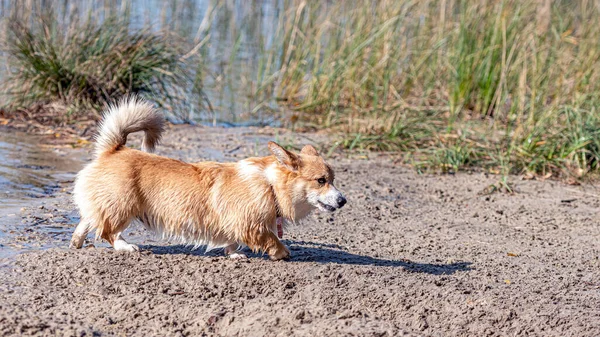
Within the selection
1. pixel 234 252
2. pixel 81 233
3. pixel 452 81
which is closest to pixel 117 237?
pixel 81 233

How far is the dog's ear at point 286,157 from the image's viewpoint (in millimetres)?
4242

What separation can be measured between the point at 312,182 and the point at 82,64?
4.61 meters

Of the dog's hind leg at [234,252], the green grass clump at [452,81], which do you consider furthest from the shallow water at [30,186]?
the green grass clump at [452,81]

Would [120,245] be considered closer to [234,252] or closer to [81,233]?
[81,233]

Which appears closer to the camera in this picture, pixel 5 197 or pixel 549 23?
pixel 5 197

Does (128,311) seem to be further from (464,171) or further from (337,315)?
(464,171)

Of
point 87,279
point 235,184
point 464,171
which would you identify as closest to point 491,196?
point 464,171

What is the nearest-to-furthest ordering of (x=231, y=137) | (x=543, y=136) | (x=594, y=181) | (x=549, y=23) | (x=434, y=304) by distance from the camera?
1. (x=434, y=304)
2. (x=594, y=181)
3. (x=543, y=136)
4. (x=231, y=137)
5. (x=549, y=23)

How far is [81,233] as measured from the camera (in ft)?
14.5

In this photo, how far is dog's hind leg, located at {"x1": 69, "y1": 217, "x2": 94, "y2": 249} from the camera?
4367mm

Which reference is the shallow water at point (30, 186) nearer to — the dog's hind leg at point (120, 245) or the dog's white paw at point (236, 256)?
the dog's hind leg at point (120, 245)

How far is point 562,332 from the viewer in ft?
12.4

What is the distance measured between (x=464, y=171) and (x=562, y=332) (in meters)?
3.61

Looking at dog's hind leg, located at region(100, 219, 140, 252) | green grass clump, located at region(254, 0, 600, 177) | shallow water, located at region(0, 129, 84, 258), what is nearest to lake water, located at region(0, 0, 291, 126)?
green grass clump, located at region(254, 0, 600, 177)
